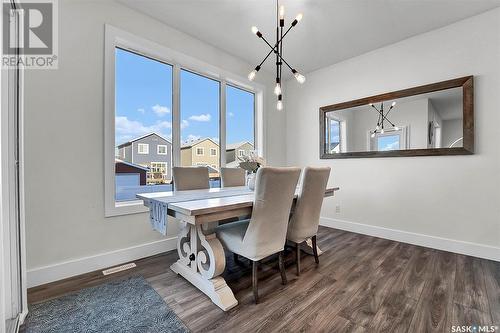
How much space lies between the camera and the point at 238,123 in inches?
152

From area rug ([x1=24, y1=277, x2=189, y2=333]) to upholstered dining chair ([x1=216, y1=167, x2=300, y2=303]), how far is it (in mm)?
628

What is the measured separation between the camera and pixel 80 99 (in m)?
2.11

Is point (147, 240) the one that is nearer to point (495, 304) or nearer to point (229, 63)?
point (229, 63)

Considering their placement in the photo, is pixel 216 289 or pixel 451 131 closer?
pixel 216 289

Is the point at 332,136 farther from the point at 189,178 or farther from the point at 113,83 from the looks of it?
the point at 113,83

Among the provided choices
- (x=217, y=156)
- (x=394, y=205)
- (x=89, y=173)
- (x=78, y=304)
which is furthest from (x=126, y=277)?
(x=394, y=205)

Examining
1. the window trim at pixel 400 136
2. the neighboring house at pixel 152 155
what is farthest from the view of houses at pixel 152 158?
the window trim at pixel 400 136

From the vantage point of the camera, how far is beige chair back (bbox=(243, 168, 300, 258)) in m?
1.52

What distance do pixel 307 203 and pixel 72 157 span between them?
7.60ft

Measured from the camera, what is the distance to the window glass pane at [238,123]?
3.66 m

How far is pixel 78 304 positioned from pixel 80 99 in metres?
1.83

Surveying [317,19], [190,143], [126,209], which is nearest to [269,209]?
[126,209]

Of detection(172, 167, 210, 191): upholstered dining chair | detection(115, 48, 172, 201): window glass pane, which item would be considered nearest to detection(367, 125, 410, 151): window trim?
detection(172, 167, 210, 191): upholstered dining chair

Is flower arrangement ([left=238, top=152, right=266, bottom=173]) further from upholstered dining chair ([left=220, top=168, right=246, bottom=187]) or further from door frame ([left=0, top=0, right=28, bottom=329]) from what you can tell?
door frame ([left=0, top=0, right=28, bottom=329])
